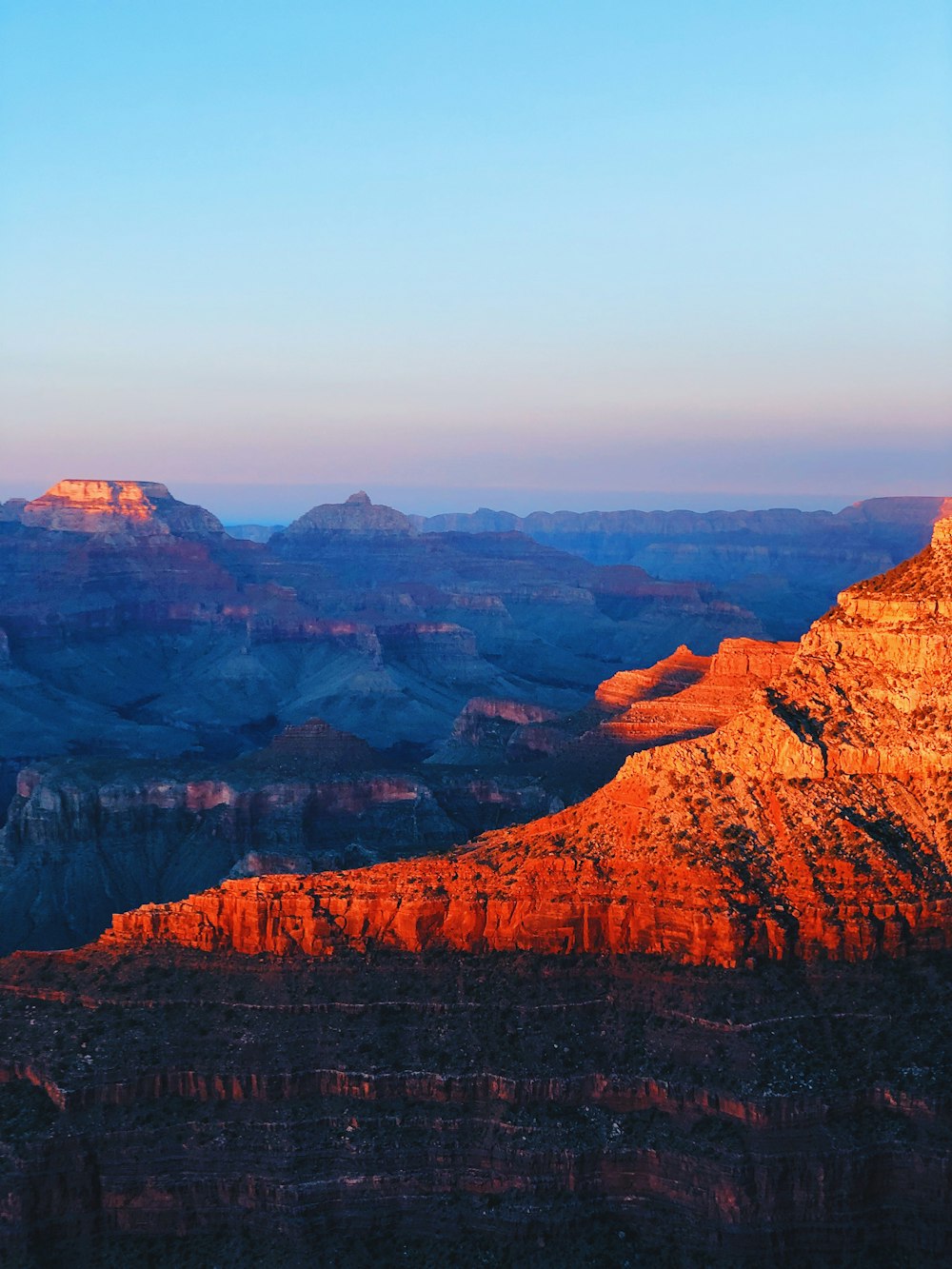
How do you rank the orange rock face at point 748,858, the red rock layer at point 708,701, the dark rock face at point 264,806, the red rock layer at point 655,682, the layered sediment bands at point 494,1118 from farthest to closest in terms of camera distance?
the red rock layer at point 655,682 < the red rock layer at point 708,701 < the dark rock face at point 264,806 < the orange rock face at point 748,858 < the layered sediment bands at point 494,1118

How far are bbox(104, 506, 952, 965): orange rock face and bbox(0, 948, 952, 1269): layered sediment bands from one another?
0.91 metres

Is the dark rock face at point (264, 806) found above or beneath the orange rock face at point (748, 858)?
beneath

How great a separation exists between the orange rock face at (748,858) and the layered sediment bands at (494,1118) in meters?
0.91

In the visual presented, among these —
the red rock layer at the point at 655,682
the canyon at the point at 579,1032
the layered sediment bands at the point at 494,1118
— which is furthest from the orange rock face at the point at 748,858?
the red rock layer at the point at 655,682

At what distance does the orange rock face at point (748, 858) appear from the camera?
3566 centimetres

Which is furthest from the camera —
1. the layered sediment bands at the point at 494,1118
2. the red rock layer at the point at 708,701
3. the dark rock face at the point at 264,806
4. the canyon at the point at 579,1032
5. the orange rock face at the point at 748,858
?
the red rock layer at the point at 708,701

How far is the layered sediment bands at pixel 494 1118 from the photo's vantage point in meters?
31.7

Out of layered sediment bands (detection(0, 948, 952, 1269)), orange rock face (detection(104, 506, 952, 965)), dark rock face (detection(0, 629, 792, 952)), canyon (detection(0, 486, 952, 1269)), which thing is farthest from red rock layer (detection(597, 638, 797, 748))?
layered sediment bands (detection(0, 948, 952, 1269))

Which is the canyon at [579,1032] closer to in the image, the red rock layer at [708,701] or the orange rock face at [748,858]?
the orange rock face at [748,858]

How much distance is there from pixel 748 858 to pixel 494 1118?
9.31 metres

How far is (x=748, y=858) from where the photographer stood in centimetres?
3719

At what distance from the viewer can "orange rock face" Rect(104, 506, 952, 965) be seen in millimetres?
35656

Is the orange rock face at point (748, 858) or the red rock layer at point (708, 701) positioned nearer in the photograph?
the orange rock face at point (748, 858)

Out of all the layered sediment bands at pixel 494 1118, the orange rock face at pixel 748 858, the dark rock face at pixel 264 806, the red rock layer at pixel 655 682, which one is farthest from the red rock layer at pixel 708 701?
the layered sediment bands at pixel 494 1118
